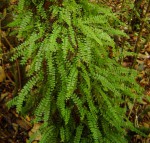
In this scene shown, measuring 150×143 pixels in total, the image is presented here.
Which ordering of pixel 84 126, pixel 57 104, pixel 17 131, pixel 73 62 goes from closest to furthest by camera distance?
pixel 73 62
pixel 57 104
pixel 84 126
pixel 17 131

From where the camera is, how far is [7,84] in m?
5.21

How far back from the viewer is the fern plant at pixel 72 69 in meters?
2.50

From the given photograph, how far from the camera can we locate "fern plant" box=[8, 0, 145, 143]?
2.50 meters

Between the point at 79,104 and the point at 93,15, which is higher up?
the point at 93,15

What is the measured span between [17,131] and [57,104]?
208 centimetres

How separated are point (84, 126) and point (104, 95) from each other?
0.59 m

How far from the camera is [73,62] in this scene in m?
2.74

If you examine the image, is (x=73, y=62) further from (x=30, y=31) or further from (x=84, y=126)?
(x=84, y=126)

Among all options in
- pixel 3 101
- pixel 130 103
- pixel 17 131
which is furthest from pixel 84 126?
pixel 3 101

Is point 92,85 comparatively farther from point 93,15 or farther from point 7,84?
point 7,84

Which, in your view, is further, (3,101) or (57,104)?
(3,101)

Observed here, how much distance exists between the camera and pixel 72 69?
8.87 ft

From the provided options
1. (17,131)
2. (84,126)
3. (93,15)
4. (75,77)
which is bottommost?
(17,131)

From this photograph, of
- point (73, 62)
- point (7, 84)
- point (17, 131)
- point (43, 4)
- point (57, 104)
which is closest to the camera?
point (43, 4)
